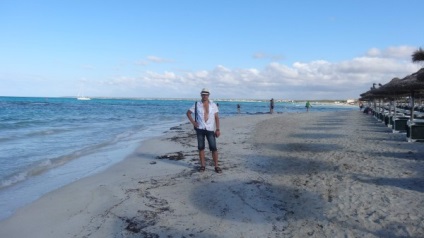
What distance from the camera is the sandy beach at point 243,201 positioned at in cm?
414

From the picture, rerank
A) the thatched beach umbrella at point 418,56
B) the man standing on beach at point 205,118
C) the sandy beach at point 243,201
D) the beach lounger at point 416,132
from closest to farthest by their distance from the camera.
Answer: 1. the sandy beach at point 243,201
2. the man standing on beach at point 205,118
3. the thatched beach umbrella at point 418,56
4. the beach lounger at point 416,132

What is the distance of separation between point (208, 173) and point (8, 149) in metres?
8.15

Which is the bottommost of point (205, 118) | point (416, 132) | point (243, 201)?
point (243, 201)

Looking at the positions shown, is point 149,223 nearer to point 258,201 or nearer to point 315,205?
point 258,201

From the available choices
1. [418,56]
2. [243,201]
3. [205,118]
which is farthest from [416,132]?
[243,201]

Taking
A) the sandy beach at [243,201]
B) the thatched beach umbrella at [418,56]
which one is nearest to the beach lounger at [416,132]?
the sandy beach at [243,201]

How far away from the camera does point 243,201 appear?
5.15 m

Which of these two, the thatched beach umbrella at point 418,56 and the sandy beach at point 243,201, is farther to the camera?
the thatched beach umbrella at point 418,56

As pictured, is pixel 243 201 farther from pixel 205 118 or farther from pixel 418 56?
Result: pixel 418 56

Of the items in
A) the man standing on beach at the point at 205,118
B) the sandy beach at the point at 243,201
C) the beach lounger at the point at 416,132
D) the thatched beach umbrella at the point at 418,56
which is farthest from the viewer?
the beach lounger at the point at 416,132

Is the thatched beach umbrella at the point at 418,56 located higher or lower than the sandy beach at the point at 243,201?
higher

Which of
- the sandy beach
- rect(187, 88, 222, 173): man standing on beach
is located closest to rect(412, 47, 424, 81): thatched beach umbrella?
the sandy beach

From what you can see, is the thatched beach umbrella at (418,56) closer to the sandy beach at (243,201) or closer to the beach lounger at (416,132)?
the sandy beach at (243,201)

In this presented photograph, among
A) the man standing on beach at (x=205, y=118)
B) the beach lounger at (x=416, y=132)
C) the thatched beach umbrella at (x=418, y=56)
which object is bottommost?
the beach lounger at (x=416, y=132)
